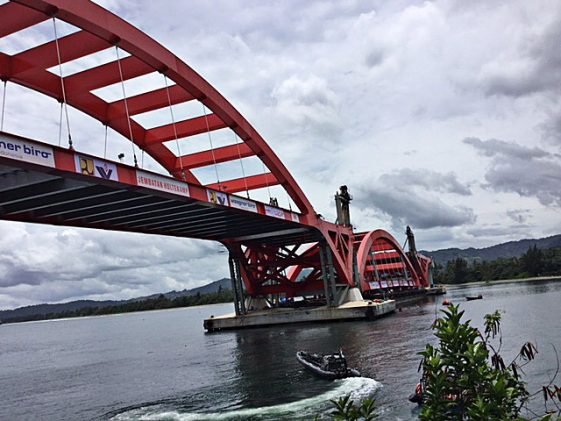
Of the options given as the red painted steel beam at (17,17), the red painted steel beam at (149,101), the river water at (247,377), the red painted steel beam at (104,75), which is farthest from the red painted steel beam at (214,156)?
the red painted steel beam at (17,17)

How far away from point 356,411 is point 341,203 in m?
81.7

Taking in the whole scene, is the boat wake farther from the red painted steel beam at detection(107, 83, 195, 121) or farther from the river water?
the red painted steel beam at detection(107, 83, 195, 121)

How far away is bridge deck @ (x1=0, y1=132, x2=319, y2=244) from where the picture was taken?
20203 millimetres

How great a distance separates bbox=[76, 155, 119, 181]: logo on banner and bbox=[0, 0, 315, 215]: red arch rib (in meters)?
6.27

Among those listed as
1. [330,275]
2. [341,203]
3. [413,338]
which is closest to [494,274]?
[341,203]

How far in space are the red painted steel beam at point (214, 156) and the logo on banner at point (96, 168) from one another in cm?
1855

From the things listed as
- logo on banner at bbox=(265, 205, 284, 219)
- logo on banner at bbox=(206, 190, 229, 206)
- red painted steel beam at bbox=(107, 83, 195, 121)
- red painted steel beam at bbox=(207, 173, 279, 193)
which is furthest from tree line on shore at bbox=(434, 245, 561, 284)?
red painted steel beam at bbox=(107, 83, 195, 121)

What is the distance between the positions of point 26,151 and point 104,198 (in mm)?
9623

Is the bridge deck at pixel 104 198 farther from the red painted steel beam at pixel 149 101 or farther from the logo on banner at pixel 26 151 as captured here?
the red painted steel beam at pixel 149 101

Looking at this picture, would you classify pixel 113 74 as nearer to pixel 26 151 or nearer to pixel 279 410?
pixel 26 151

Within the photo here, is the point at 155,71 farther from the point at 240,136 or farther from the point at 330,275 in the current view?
the point at 330,275

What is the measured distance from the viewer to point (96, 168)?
22656 millimetres

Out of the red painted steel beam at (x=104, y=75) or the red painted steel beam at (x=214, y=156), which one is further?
the red painted steel beam at (x=214, y=156)

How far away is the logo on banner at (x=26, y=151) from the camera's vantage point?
17875mm
